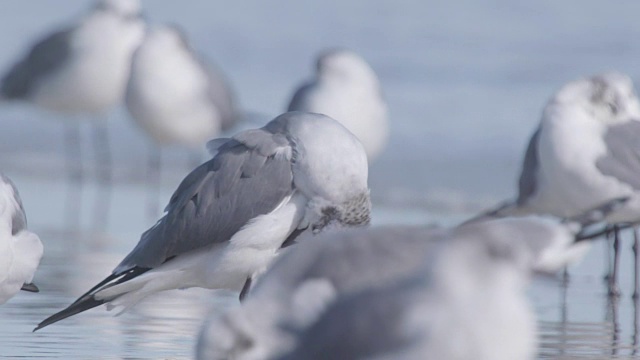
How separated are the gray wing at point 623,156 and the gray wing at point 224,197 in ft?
8.28

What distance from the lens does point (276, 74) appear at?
18.2 metres

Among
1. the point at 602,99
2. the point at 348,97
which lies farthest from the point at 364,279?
the point at 348,97

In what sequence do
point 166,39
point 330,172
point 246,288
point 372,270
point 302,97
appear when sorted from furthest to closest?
point 166,39
point 302,97
point 246,288
point 330,172
point 372,270

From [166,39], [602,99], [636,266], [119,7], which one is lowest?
[636,266]

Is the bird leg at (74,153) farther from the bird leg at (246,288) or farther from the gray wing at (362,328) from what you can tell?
the gray wing at (362,328)

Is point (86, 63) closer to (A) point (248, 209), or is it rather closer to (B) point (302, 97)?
(B) point (302, 97)

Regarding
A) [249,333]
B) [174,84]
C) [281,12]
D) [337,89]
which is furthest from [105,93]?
[249,333]

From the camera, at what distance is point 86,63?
13734 mm

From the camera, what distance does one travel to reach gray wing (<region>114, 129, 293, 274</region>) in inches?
221

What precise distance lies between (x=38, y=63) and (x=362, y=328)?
35.3ft

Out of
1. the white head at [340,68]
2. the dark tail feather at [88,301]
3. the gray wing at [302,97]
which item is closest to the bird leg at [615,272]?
the dark tail feather at [88,301]

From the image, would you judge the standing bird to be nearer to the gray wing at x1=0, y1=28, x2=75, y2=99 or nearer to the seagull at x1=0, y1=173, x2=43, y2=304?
the gray wing at x1=0, y1=28, x2=75, y2=99

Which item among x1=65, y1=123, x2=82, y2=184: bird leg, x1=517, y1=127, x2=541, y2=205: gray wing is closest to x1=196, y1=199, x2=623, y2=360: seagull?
x1=517, y1=127, x2=541, y2=205: gray wing

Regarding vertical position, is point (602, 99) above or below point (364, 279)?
above
